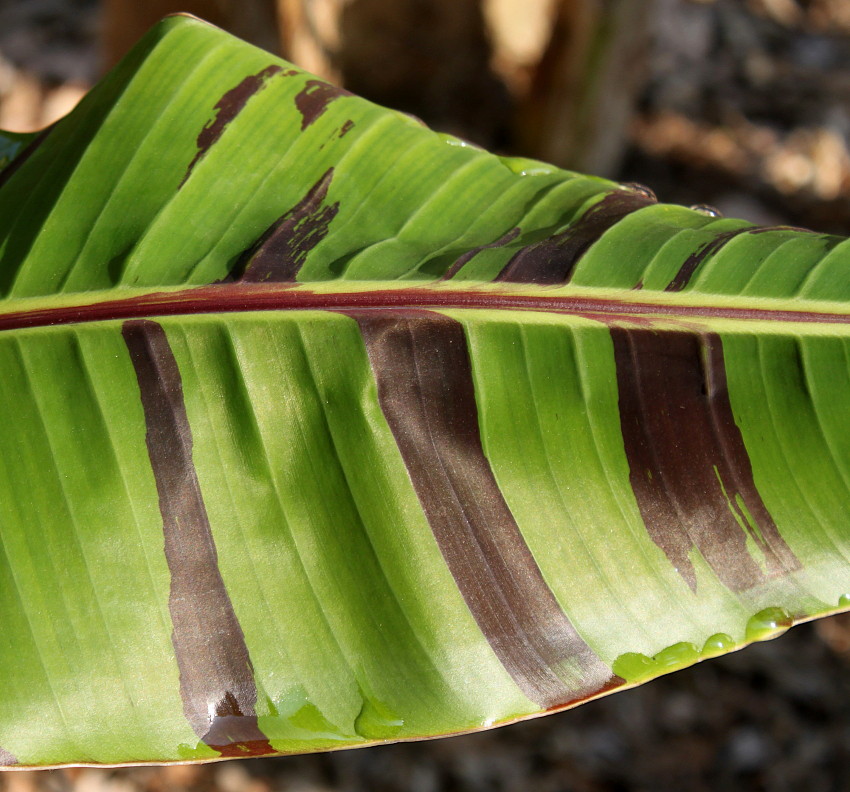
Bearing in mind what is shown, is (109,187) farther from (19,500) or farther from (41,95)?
(41,95)

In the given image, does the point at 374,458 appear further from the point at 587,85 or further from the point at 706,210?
the point at 587,85

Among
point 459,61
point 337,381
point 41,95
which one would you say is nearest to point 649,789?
point 337,381

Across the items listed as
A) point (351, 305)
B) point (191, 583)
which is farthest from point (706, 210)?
point (191, 583)

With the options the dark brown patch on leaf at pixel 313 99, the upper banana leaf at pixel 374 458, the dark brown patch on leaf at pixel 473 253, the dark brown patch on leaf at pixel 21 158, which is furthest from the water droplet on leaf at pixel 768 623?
the dark brown patch on leaf at pixel 21 158

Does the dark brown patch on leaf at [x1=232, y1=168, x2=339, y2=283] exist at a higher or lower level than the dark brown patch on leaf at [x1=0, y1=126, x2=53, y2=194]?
lower

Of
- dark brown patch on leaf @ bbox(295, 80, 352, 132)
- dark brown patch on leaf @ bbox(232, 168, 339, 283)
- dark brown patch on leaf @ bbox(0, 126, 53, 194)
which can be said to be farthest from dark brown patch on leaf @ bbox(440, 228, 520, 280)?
dark brown patch on leaf @ bbox(0, 126, 53, 194)

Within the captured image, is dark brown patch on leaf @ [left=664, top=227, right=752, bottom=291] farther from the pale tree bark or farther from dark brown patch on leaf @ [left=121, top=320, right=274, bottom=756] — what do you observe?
the pale tree bark

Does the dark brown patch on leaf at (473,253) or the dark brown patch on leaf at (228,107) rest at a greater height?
the dark brown patch on leaf at (228,107)

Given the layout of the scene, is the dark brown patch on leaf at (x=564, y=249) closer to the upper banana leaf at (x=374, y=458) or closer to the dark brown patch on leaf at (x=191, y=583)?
the upper banana leaf at (x=374, y=458)
